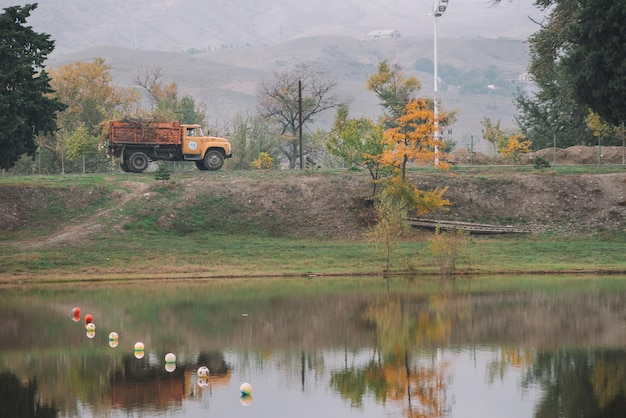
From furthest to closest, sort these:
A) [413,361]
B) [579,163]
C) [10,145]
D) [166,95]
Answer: [166,95] → [579,163] → [10,145] → [413,361]

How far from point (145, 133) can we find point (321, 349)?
41725mm

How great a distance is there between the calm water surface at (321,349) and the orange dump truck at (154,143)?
23.8 meters

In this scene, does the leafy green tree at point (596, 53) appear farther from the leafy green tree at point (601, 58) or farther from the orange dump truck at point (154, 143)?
the orange dump truck at point (154, 143)

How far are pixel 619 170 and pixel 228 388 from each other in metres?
51.6

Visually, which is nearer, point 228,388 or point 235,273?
point 228,388

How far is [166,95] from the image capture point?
Result: 13162 cm

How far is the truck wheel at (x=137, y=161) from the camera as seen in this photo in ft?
234

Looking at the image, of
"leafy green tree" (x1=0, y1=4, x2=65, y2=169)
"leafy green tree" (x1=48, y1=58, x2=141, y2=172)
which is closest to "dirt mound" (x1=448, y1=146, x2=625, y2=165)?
"leafy green tree" (x1=0, y1=4, x2=65, y2=169)

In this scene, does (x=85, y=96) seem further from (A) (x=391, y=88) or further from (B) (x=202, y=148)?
(B) (x=202, y=148)

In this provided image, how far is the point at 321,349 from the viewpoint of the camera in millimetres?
31594

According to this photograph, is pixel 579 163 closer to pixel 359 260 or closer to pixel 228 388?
pixel 359 260

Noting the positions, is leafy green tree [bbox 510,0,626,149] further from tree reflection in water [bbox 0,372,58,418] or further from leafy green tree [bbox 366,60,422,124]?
leafy green tree [bbox 366,60,422,124]

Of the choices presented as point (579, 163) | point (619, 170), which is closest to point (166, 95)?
point (579, 163)

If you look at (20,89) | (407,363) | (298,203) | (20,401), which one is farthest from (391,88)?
(20,401)
